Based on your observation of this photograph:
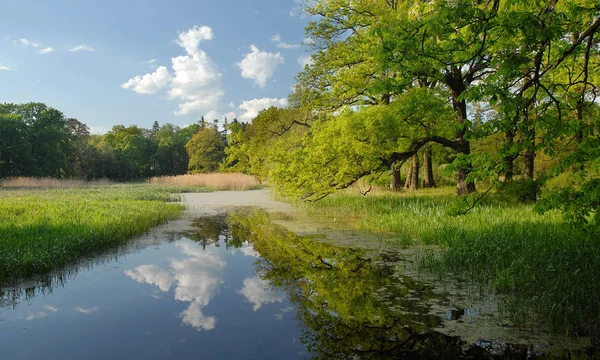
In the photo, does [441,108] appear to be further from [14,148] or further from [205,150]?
[205,150]

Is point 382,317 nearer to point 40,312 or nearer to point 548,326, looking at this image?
point 548,326

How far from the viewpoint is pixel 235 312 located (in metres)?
4.93

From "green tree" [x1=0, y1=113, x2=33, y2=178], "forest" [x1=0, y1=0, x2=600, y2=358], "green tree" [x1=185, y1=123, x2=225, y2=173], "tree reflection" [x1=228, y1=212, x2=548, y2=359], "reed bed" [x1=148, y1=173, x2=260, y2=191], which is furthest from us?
"green tree" [x1=185, y1=123, x2=225, y2=173]

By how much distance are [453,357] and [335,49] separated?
1328 cm

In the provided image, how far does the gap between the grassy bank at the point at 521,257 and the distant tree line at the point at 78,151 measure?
34.0 m

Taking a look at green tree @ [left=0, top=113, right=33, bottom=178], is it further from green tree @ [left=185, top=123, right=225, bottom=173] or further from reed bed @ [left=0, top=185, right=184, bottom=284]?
reed bed @ [left=0, top=185, right=184, bottom=284]

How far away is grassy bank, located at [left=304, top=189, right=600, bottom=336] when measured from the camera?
4.22 meters

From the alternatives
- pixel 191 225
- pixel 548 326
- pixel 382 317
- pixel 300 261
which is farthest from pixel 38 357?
pixel 191 225

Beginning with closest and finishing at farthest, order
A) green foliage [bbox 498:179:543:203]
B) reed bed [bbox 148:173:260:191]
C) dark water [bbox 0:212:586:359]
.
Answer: dark water [bbox 0:212:586:359]
green foliage [bbox 498:179:543:203]
reed bed [bbox 148:173:260:191]

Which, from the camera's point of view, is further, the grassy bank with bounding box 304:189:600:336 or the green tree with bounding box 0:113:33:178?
the green tree with bounding box 0:113:33:178

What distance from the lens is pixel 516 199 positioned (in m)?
12.4

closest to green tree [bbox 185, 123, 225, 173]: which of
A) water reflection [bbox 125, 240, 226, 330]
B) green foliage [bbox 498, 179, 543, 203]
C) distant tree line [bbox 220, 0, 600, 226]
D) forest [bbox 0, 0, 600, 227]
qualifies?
forest [bbox 0, 0, 600, 227]

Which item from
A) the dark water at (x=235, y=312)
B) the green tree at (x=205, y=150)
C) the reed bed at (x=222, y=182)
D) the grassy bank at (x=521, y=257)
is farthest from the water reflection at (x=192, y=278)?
the green tree at (x=205, y=150)

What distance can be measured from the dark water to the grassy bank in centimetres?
74
